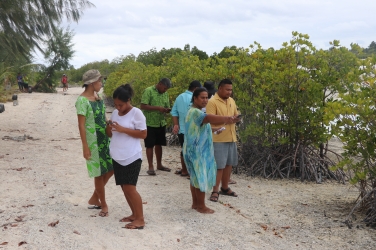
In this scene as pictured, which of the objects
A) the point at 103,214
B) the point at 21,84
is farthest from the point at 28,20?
the point at 21,84

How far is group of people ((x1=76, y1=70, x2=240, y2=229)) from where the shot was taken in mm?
5129

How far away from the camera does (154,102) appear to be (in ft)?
26.5

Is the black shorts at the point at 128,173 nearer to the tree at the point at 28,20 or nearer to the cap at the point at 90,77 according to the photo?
the cap at the point at 90,77

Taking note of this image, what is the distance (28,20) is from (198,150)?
7523 mm

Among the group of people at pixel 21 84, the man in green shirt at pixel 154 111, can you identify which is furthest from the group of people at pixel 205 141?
the group of people at pixel 21 84

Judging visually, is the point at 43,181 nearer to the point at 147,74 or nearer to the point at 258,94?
the point at 258,94

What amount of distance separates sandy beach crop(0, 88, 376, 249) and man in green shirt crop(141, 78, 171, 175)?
54cm

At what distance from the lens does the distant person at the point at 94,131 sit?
5.26 m

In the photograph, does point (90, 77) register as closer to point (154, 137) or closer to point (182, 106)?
point (182, 106)

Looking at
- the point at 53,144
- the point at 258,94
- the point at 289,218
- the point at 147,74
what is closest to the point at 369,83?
the point at 289,218

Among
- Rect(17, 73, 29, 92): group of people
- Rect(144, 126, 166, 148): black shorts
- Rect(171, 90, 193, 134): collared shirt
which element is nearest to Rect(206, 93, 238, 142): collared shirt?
Rect(171, 90, 193, 134): collared shirt

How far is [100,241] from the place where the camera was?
189 inches

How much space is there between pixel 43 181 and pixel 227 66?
14.2 ft

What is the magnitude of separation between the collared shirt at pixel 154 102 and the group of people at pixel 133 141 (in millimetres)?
1781
